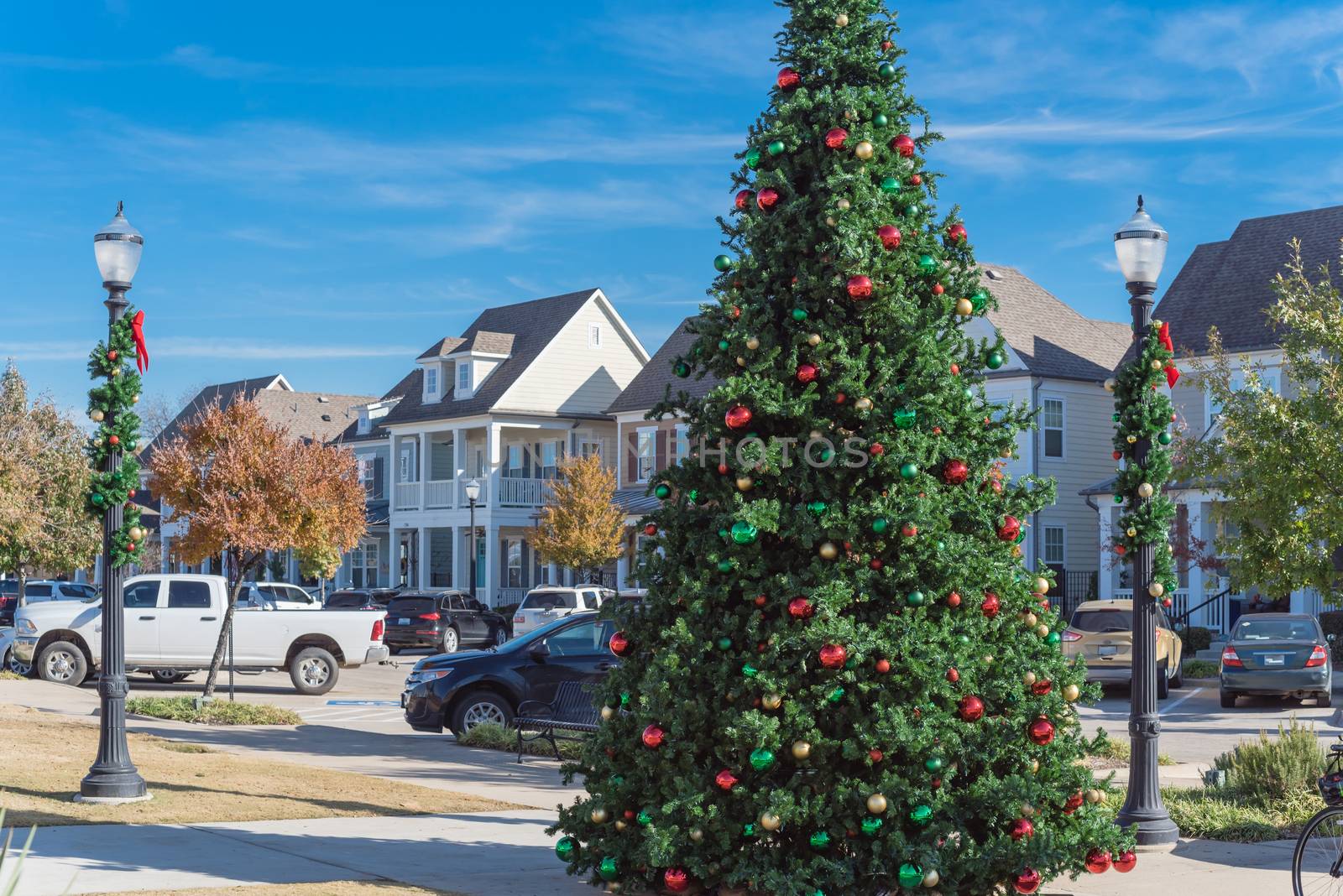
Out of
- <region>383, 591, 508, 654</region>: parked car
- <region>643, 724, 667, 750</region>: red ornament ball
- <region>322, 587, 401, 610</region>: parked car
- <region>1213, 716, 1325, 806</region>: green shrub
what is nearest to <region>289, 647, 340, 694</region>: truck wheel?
<region>383, 591, 508, 654</region>: parked car

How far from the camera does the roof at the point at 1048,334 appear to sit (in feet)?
128

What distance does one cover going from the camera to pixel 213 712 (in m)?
19.2

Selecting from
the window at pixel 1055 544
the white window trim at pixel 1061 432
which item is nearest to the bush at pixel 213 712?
the white window trim at pixel 1061 432

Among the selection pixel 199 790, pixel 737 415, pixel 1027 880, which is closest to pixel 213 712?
pixel 199 790

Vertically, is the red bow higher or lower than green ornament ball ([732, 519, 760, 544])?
higher

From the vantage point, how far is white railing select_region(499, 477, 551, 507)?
49531 mm

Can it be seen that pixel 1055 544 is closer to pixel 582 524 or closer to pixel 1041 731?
pixel 582 524

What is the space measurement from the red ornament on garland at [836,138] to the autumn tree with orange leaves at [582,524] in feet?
115

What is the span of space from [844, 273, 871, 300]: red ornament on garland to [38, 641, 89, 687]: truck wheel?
20.4 m

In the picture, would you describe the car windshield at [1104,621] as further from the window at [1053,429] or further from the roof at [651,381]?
the roof at [651,381]

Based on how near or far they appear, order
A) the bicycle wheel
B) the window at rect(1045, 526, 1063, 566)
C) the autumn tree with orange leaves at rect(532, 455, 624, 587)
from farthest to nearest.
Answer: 1. the autumn tree with orange leaves at rect(532, 455, 624, 587)
2. the window at rect(1045, 526, 1063, 566)
3. the bicycle wheel

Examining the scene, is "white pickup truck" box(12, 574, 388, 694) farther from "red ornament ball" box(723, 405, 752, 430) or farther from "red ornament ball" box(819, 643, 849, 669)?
"red ornament ball" box(819, 643, 849, 669)

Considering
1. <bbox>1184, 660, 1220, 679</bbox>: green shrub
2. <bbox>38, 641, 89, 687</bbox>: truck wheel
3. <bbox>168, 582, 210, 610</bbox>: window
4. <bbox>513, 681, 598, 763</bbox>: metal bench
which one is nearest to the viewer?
<bbox>513, 681, 598, 763</bbox>: metal bench

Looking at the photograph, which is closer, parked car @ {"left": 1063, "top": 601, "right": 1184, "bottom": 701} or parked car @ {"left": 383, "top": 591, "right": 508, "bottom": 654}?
parked car @ {"left": 1063, "top": 601, "right": 1184, "bottom": 701}
